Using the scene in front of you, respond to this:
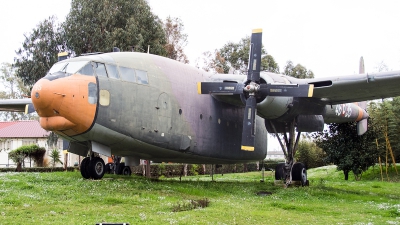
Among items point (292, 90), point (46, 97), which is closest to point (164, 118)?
point (46, 97)

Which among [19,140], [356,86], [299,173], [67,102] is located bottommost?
[299,173]

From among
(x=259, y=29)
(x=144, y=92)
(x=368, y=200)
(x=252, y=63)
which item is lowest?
(x=368, y=200)

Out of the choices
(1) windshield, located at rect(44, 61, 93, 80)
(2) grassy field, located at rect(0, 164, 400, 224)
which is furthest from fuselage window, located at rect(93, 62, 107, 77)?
(2) grassy field, located at rect(0, 164, 400, 224)

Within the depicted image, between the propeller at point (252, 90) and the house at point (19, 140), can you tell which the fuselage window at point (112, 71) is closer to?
the propeller at point (252, 90)

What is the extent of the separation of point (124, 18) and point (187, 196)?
2208cm

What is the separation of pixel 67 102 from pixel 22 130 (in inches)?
1453

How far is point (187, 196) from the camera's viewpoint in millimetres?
13797

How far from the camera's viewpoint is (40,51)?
32594 millimetres

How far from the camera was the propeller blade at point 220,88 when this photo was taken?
16.7 metres

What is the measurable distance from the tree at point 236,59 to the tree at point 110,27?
1328 cm

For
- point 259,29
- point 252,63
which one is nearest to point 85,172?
point 252,63

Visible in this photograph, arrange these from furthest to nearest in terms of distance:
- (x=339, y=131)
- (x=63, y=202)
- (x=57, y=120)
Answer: (x=339, y=131) → (x=57, y=120) → (x=63, y=202)

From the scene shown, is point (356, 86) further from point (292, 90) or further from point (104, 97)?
point (104, 97)

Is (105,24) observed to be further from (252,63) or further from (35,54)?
(252,63)
